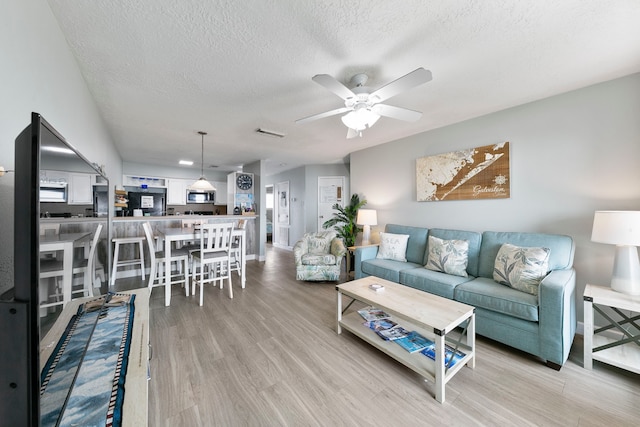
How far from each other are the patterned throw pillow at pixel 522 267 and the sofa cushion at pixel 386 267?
827mm

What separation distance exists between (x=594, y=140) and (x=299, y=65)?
2857 mm

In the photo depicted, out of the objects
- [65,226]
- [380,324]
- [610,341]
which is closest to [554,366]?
[610,341]

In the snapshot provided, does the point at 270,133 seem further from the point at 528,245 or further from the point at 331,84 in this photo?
the point at 528,245

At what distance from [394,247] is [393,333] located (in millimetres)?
1551

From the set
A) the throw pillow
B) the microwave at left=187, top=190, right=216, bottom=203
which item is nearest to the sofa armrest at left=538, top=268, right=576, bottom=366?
the throw pillow

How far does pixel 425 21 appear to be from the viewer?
4.94ft

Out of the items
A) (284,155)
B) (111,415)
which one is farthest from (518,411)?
(284,155)

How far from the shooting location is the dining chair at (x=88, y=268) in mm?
991

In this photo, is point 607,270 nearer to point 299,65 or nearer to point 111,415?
point 299,65

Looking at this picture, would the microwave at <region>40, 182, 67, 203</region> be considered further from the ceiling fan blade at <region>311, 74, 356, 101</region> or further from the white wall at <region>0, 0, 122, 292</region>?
the ceiling fan blade at <region>311, 74, 356, 101</region>

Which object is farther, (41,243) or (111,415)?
(111,415)

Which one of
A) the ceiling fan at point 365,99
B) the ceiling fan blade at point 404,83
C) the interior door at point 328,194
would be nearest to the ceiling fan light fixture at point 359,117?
the ceiling fan at point 365,99

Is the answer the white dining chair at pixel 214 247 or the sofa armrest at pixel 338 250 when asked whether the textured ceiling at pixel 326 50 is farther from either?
the sofa armrest at pixel 338 250

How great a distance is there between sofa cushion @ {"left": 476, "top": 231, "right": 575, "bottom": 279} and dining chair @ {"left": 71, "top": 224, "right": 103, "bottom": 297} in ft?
10.8
